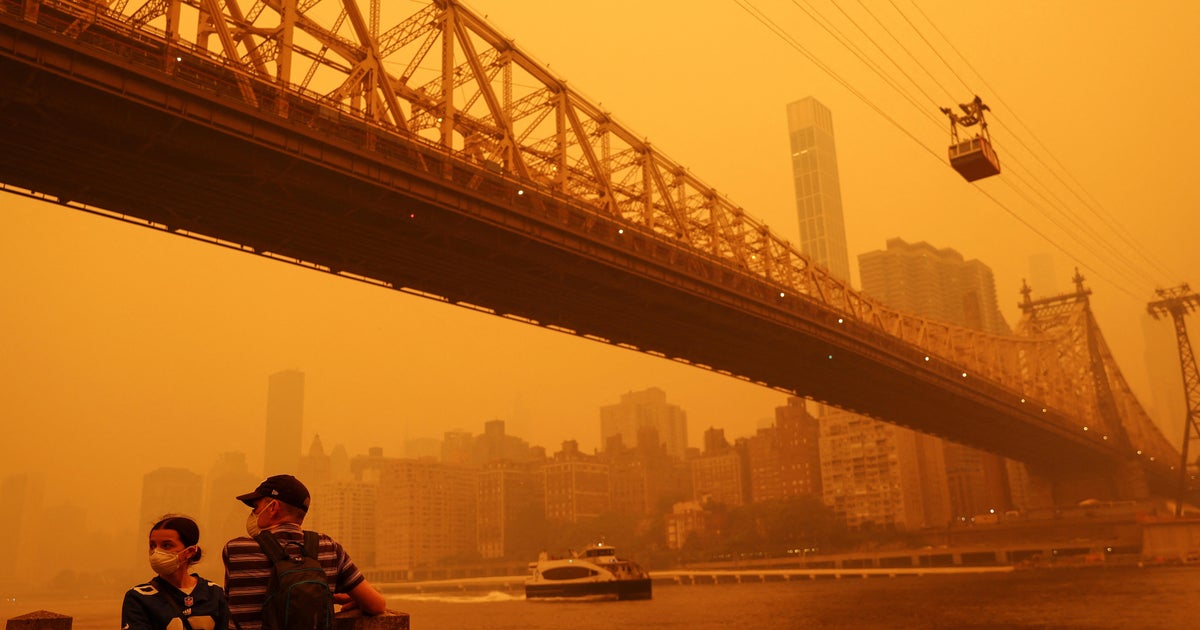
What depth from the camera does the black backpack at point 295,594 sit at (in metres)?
4.39

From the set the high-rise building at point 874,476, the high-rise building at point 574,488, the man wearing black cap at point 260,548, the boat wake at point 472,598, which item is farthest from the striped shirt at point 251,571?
the high-rise building at point 874,476

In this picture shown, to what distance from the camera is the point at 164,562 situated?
4.54 metres

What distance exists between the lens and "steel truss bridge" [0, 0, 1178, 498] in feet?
77.5

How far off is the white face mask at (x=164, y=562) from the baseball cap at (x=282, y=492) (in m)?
0.40

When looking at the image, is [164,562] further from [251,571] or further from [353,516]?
[353,516]

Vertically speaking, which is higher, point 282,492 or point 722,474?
point 722,474

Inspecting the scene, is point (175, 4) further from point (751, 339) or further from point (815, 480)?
point (815, 480)

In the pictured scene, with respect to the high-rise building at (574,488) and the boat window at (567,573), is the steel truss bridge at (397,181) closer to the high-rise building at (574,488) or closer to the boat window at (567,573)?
the boat window at (567,573)

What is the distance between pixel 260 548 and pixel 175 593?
0.49m

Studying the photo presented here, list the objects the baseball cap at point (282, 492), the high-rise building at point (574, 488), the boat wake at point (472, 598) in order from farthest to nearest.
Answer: the high-rise building at point (574, 488)
the boat wake at point (472, 598)
the baseball cap at point (282, 492)

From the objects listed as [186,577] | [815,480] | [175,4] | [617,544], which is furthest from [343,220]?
[815,480]

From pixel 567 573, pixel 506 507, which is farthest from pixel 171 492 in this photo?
pixel 567 573

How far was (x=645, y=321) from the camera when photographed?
144ft

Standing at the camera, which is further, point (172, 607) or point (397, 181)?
point (397, 181)
